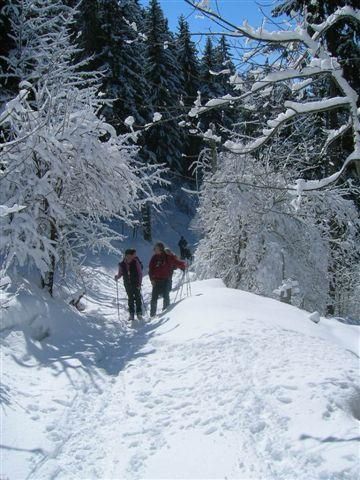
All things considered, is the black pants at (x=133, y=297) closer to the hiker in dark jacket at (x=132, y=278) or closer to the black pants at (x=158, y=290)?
the hiker in dark jacket at (x=132, y=278)

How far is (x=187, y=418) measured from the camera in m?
4.71

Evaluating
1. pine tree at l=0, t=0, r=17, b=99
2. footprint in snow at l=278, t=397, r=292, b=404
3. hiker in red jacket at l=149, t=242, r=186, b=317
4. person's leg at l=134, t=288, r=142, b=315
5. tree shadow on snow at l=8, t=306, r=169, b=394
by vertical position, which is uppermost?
pine tree at l=0, t=0, r=17, b=99

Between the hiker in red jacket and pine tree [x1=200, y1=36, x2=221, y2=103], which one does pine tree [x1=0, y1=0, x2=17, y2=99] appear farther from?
the hiker in red jacket

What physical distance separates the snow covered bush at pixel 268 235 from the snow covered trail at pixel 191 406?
7.40 metres

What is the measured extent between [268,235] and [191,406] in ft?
35.4

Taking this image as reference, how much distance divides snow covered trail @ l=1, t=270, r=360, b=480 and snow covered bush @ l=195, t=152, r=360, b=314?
24.3 ft

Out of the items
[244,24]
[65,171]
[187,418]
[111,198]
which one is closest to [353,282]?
[111,198]

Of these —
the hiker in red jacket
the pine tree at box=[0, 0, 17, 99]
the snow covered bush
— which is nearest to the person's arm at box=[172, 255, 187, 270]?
the hiker in red jacket

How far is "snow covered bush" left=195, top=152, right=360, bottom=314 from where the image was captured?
14945 millimetres

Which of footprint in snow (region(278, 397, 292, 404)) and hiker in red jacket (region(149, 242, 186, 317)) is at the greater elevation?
hiker in red jacket (region(149, 242, 186, 317))

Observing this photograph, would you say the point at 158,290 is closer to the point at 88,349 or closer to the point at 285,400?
the point at 88,349

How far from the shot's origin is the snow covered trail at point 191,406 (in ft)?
12.8

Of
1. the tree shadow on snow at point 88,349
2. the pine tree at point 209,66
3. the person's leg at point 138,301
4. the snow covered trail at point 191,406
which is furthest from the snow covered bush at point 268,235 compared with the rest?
the snow covered trail at point 191,406

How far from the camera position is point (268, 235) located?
1512 centimetres
